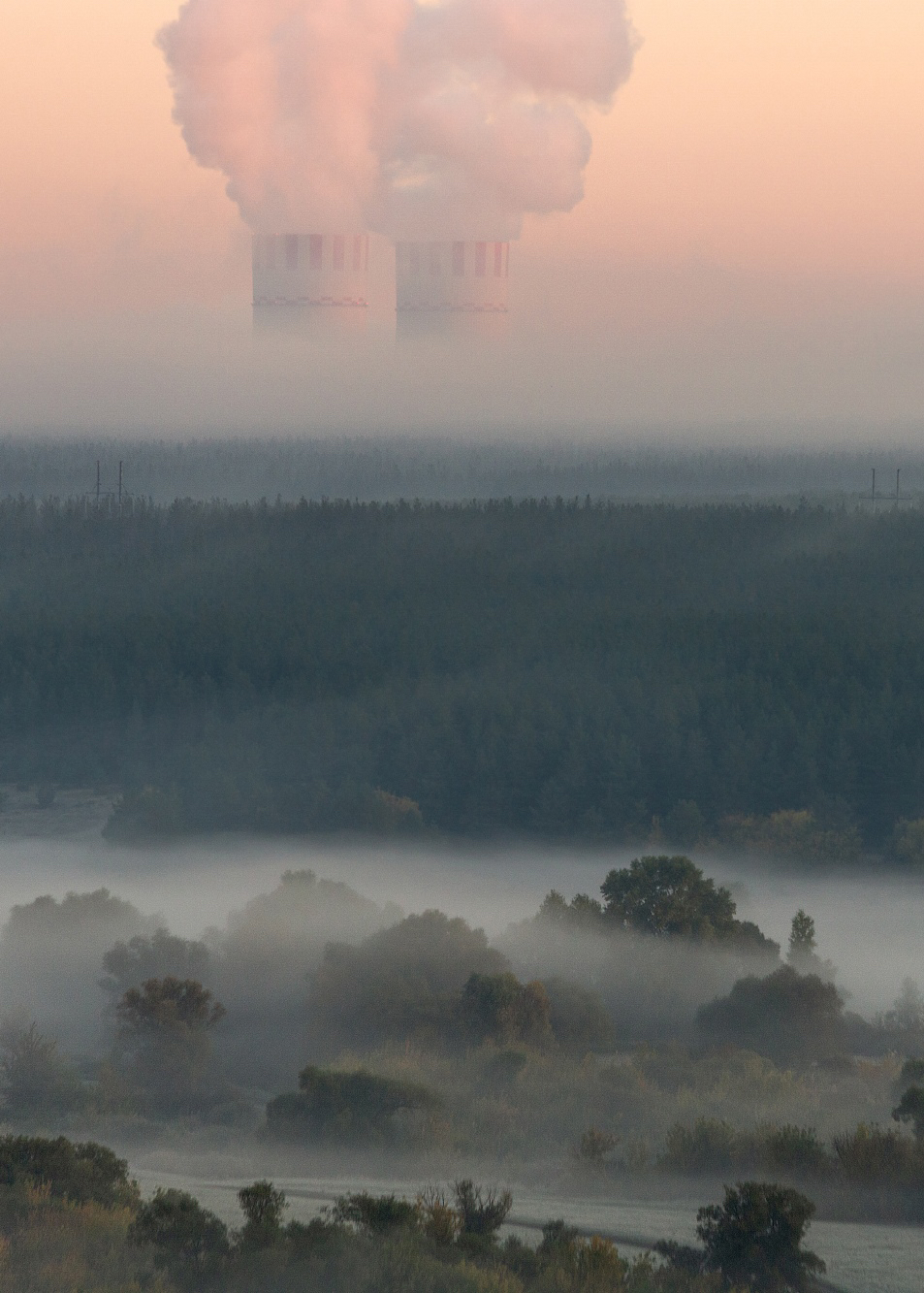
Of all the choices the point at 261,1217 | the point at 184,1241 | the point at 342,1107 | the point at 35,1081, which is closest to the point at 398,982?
the point at 342,1107

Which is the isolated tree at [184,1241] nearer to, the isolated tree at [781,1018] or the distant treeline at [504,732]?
the isolated tree at [781,1018]

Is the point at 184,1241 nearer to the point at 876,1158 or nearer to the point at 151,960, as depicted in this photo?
the point at 876,1158

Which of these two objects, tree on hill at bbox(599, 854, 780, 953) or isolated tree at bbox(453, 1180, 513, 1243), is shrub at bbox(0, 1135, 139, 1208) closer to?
isolated tree at bbox(453, 1180, 513, 1243)

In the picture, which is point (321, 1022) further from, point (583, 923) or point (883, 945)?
point (883, 945)

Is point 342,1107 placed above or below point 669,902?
below

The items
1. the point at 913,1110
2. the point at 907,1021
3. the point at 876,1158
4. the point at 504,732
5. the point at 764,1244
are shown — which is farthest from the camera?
the point at 504,732

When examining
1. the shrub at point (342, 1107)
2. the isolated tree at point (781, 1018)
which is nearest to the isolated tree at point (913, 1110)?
the shrub at point (342, 1107)

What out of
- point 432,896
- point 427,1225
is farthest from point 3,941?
point 427,1225
